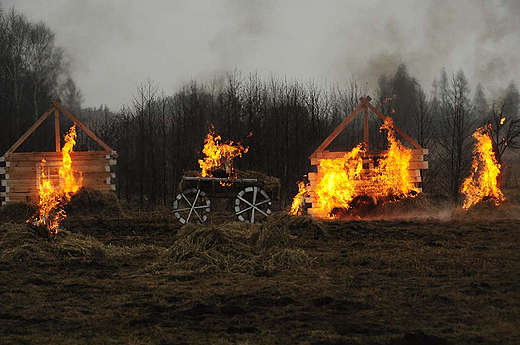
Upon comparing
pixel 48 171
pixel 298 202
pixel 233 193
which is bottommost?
pixel 298 202

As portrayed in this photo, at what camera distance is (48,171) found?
22.2m

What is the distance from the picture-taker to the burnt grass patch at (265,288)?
6.46 meters

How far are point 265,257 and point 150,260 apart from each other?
2.30 meters

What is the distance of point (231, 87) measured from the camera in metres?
28.1

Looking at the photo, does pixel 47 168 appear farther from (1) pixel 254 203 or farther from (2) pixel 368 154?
(2) pixel 368 154

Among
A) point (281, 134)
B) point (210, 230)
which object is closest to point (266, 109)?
point (281, 134)

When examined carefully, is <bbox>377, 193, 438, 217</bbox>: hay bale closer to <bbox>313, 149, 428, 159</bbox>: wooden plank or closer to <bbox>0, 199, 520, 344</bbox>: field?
<bbox>313, 149, 428, 159</bbox>: wooden plank

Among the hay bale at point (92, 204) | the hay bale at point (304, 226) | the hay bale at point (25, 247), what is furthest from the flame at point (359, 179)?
the hay bale at point (25, 247)

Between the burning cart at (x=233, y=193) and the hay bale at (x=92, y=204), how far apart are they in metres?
4.86

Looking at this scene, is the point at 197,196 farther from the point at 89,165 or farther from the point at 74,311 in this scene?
the point at 74,311

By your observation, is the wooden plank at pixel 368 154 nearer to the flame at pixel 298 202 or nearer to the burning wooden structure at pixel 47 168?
the flame at pixel 298 202

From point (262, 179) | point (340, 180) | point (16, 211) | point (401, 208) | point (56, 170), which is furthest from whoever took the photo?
point (56, 170)

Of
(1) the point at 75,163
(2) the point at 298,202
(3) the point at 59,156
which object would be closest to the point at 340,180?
(2) the point at 298,202

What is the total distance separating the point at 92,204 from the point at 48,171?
219 centimetres
